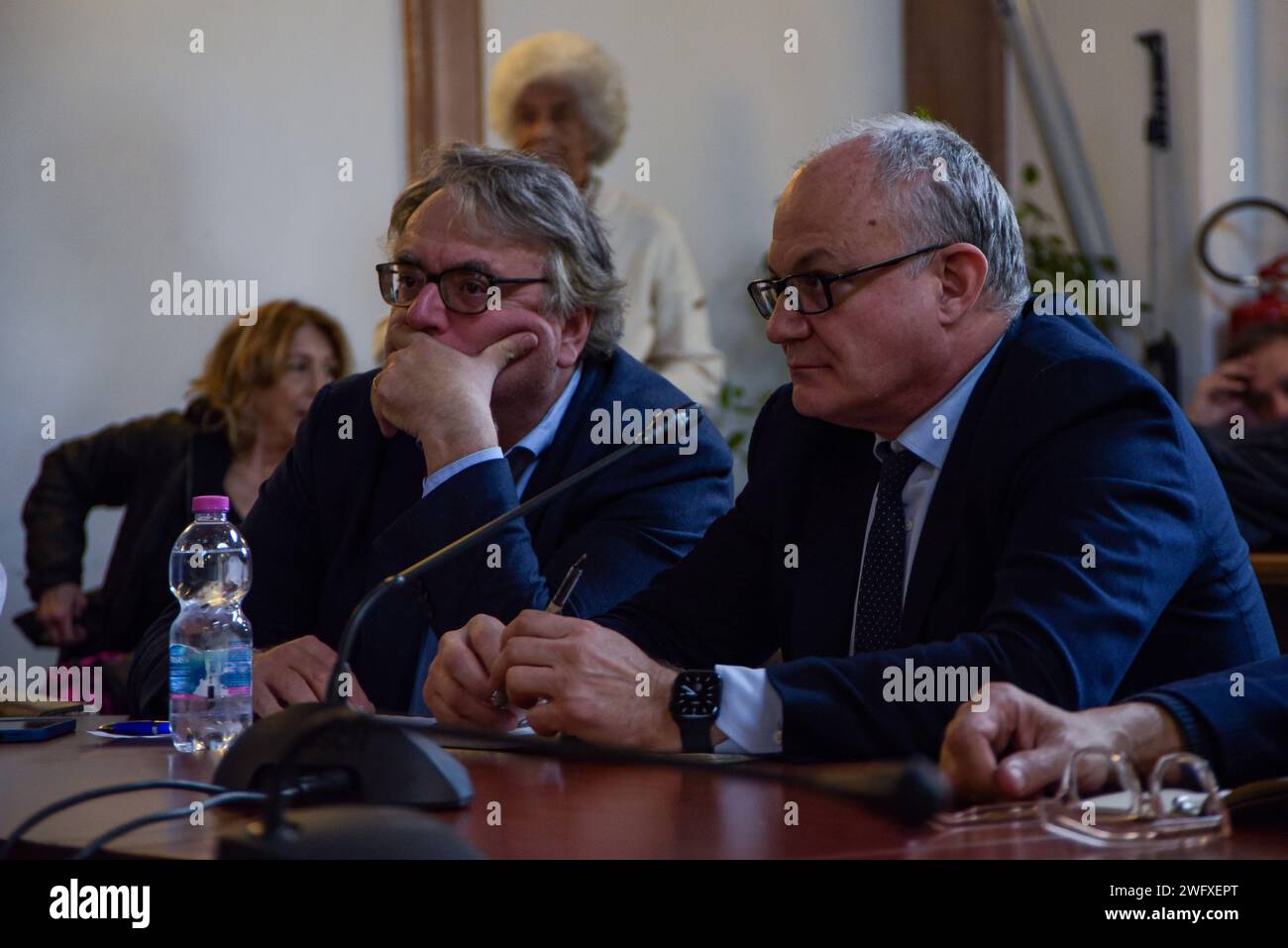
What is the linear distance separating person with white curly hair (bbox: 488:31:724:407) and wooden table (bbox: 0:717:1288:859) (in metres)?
2.53

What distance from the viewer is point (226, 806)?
1091 mm

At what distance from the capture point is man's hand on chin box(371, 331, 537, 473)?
72.9 inches

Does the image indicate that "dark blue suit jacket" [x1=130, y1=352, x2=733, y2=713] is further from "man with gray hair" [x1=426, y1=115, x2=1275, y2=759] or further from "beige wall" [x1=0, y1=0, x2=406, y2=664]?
"beige wall" [x1=0, y1=0, x2=406, y2=664]

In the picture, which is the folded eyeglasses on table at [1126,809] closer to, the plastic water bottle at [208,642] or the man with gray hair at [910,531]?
the man with gray hair at [910,531]

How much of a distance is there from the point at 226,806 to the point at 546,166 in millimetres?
1147

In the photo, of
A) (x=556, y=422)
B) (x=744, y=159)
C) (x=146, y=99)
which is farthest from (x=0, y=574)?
(x=744, y=159)

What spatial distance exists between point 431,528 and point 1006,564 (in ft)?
2.21

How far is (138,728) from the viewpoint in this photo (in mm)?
1581

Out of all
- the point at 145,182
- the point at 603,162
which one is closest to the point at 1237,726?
the point at 603,162

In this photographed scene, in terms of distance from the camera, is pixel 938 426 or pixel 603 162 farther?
pixel 603 162

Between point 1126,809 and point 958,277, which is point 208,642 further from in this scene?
point 1126,809

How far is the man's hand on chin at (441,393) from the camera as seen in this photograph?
6.07 feet

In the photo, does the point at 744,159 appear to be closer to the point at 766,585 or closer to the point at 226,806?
the point at 766,585

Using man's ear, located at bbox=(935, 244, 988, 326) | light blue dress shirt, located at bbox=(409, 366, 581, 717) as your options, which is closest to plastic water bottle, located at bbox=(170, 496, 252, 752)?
light blue dress shirt, located at bbox=(409, 366, 581, 717)
